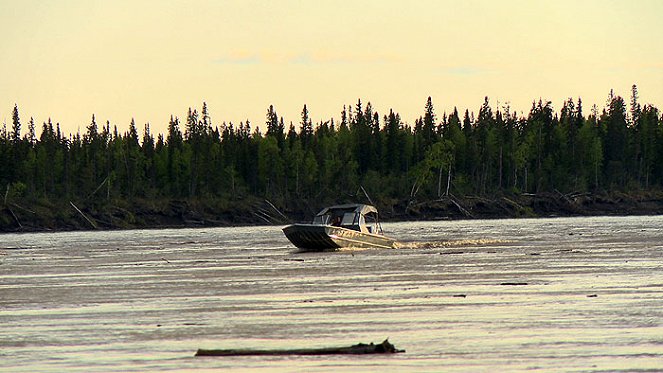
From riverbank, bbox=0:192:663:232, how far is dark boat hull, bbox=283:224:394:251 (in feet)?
258

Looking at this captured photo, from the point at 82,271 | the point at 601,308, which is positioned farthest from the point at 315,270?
the point at 601,308

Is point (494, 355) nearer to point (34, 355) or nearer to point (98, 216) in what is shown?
point (34, 355)

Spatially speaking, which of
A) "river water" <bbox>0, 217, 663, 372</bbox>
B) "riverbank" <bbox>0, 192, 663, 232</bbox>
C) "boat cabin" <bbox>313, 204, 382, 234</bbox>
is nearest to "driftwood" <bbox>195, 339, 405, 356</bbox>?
"river water" <bbox>0, 217, 663, 372</bbox>

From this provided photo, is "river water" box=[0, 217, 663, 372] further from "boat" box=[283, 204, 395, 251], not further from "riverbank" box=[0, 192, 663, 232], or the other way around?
"riverbank" box=[0, 192, 663, 232]

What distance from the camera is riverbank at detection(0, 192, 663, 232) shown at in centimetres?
14975

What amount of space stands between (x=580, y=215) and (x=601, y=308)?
13975 centimetres

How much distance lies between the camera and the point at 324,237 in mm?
69938

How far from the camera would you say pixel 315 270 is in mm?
52688

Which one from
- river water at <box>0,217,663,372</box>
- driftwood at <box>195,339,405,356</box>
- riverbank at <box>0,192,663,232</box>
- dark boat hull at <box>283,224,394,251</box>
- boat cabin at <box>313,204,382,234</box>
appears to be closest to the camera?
river water at <box>0,217,663,372</box>

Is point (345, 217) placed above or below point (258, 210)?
below

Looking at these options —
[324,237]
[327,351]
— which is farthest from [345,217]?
[327,351]

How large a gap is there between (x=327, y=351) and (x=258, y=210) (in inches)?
5620

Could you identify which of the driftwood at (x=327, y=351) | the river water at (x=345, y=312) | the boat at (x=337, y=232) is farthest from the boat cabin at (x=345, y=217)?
the driftwood at (x=327, y=351)

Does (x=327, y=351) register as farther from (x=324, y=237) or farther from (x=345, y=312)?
(x=324, y=237)
